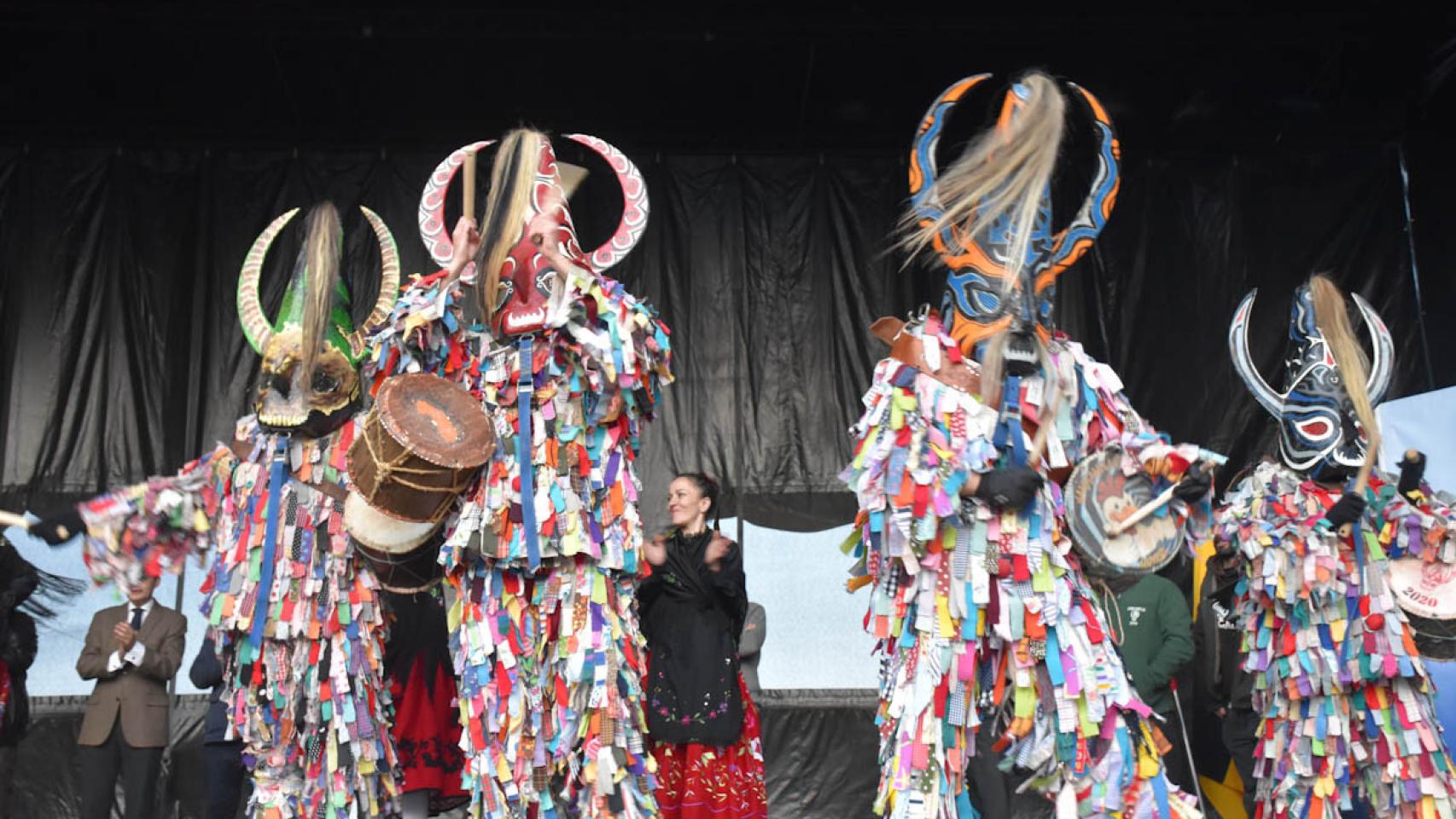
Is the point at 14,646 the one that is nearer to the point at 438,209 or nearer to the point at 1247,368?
the point at 438,209

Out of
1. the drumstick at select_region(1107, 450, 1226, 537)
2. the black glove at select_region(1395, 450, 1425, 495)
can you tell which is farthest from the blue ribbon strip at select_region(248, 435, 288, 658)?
the black glove at select_region(1395, 450, 1425, 495)

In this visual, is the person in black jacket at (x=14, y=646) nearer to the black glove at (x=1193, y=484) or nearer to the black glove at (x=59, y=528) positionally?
the black glove at (x=59, y=528)

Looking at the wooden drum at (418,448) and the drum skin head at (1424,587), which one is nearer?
the wooden drum at (418,448)

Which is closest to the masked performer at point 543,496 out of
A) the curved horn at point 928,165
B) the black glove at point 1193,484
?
the curved horn at point 928,165

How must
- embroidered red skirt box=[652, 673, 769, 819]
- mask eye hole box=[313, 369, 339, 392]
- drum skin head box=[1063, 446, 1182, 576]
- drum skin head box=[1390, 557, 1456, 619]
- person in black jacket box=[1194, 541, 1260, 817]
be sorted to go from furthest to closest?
person in black jacket box=[1194, 541, 1260, 817], drum skin head box=[1390, 557, 1456, 619], embroidered red skirt box=[652, 673, 769, 819], mask eye hole box=[313, 369, 339, 392], drum skin head box=[1063, 446, 1182, 576]

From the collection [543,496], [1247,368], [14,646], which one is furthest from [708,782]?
[14,646]

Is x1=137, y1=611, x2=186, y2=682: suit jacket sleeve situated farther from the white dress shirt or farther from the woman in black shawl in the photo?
the woman in black shawl

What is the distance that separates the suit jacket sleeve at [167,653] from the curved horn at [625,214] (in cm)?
297

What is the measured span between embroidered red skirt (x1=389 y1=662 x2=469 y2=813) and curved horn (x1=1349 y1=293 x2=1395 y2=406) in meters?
4.07

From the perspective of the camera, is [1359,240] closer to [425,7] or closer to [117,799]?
[425,7]

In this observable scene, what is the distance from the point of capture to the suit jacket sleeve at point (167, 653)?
6543 millimetres

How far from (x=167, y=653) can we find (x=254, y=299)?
189cm

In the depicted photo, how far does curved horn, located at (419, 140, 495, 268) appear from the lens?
5.48 metres

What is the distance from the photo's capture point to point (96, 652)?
262 inches
